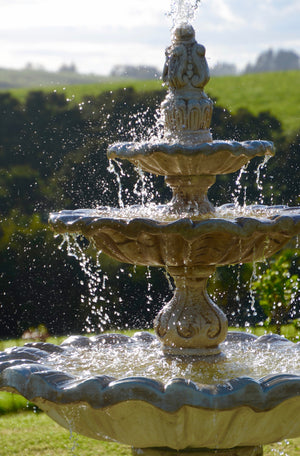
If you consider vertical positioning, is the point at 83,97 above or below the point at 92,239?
above

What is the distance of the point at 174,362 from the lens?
12.0 ft

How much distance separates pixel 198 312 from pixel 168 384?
0.92 m

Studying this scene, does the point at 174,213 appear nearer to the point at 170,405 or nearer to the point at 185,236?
the point at 185,236

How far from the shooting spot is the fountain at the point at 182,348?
114 inches

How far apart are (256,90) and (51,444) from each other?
15911mm

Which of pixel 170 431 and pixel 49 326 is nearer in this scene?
pixel 170 431

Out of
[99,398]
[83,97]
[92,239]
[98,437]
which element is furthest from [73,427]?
[83,97]

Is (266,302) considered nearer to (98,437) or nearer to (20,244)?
(20,244)

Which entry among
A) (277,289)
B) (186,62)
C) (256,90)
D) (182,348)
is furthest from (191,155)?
(256,90)

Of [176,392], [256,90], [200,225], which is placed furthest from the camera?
[256,90]

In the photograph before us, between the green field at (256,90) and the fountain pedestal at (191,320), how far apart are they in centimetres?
1178

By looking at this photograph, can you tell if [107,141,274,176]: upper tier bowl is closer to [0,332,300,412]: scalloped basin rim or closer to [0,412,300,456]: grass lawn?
[0,332,300,412]: scalloped basin rim

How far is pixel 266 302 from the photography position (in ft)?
25.7

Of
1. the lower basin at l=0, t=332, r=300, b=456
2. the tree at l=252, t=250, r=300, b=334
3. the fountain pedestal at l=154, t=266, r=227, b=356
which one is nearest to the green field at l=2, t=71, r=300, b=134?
the tree at l=252, t=250, r=300, b=334
